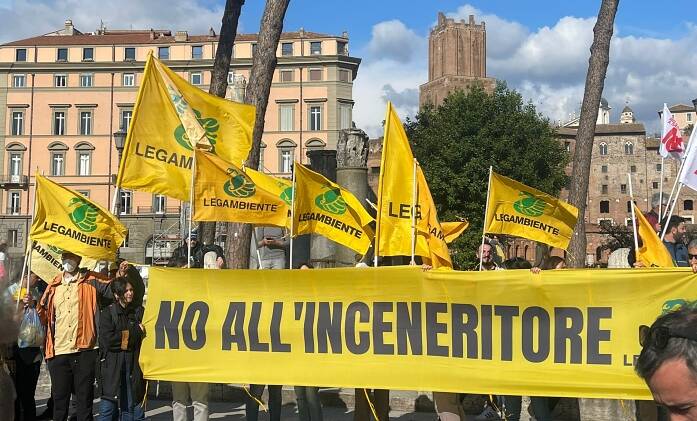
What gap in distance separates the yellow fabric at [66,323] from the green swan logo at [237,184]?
189 centimetres

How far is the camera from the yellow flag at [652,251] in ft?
26.5

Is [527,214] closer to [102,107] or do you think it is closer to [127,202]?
[127,202]

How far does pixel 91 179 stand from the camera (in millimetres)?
73750

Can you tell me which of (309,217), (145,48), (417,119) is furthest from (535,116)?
(309,217)

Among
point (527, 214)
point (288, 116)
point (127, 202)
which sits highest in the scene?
point (288, 116)

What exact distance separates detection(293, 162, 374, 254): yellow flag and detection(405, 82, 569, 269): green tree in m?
35.8

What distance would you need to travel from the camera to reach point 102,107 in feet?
243

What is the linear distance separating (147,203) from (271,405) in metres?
64.1

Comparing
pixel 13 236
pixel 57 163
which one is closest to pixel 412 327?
pixel 13 236

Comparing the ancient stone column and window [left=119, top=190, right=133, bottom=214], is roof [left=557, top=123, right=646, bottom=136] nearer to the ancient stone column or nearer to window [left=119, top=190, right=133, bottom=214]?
window [left=119, top=190, right=133, bottom=214]

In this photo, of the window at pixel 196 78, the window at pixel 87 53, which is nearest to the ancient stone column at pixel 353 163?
the window at pixel 196 78

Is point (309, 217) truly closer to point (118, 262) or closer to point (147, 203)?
point (118, 262)

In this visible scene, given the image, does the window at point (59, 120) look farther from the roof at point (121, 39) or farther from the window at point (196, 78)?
the window at point (196, 78)

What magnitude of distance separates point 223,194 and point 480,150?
4112cm
